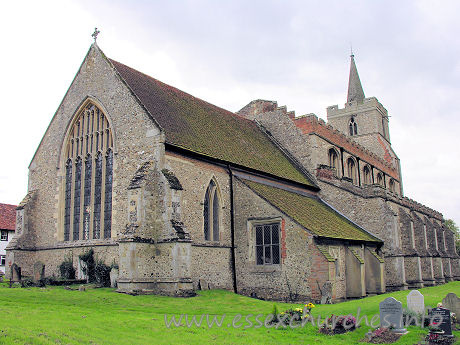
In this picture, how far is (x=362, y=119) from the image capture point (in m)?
59.1

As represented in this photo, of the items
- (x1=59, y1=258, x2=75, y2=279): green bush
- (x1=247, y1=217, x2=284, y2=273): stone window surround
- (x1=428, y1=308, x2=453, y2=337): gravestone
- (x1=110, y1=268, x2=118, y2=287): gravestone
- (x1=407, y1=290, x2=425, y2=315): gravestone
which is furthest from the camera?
(x1=59, y1=258, x2=75, y2=279): green bush

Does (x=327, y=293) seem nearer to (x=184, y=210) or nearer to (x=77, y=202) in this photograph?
(x=184, y=210)

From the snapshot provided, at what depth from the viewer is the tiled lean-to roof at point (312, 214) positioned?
22.6m

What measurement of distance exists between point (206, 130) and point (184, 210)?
20.8 ft

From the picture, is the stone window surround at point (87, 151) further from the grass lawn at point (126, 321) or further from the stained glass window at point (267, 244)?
the stained glass window at point (267, 244)

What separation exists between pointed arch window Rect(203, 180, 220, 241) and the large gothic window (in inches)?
186

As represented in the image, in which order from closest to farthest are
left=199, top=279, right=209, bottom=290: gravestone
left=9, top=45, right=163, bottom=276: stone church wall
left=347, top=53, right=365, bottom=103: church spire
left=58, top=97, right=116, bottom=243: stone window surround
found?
1. left=199, top=279, right=209, bottom=290: gravestone
2. left=9, top=45, right=163, bottom=276: stone church wall
3. left=58, top=97, right=116, bottom=243: stone window surround
4. left=347, top=53, right=365, bottom=103: church spire

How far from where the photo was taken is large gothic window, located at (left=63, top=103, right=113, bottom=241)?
2252 cm

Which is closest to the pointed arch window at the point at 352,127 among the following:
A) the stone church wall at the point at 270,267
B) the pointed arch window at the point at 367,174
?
the pointed arch window at the point at 367,174

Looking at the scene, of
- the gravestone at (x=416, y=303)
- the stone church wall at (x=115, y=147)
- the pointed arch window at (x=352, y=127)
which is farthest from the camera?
the pointed arch window at (x=352, y=127)

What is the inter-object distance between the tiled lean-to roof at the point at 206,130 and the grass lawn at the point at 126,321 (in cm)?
762

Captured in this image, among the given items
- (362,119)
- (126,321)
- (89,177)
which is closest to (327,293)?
(126,321)


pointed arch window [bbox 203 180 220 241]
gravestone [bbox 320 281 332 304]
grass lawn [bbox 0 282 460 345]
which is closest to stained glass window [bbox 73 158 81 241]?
grass lawn [bbox 0 282 460 345]

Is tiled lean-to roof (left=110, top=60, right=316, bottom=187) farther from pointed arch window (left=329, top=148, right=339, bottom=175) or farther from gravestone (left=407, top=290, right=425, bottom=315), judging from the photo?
gravestone (left=407, top=290, right=425, bottom=315)
